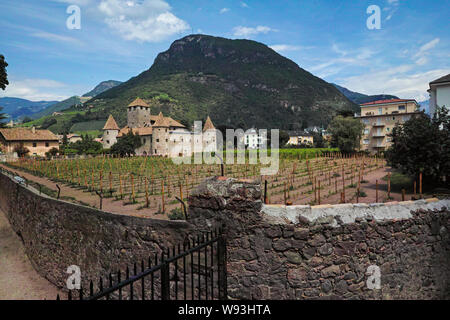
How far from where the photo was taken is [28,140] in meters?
52.6

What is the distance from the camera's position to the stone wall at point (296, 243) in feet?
13.4

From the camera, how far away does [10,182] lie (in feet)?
46.8

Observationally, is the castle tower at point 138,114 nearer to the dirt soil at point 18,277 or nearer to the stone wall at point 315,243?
the dirt soil at point 18,277

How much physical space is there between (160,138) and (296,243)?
62853mm

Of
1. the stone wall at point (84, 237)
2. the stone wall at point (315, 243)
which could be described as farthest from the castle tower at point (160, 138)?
the stone wall at point (315, 243)

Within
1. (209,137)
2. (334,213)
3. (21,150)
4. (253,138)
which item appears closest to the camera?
(334,213)

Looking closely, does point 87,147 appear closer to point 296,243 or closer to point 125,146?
point 125,146

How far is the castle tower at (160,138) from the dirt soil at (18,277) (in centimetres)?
5145

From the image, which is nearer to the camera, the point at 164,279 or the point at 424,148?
the point at 164,279

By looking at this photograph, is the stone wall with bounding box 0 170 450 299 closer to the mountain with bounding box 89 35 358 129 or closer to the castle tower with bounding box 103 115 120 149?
the castle tower with bounding box 103 115 120 149

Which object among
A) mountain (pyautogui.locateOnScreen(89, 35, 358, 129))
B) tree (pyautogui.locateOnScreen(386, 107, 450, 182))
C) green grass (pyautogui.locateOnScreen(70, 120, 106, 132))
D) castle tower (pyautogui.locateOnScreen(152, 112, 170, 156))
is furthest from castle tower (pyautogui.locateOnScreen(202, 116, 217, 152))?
green grass (pyautogui.locateOnScreen(70, 120, 106, 132))

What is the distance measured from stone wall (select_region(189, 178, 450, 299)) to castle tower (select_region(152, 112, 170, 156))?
61401mm

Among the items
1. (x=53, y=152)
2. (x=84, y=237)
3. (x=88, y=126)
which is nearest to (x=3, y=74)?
(x=84, y=237)

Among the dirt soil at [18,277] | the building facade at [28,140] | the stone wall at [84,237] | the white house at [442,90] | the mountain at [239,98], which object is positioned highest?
the mountain at [239,98]
